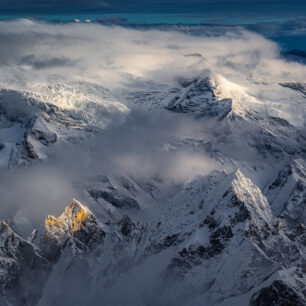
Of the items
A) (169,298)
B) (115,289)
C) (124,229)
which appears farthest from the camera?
(124,229)

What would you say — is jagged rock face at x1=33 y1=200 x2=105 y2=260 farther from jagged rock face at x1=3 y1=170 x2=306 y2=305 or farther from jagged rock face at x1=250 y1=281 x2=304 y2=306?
jagged rock face at x1=250 y1=281 x2=304 y2=306


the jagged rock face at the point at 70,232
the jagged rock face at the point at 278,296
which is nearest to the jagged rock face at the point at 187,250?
the jagged rock face at the point at 70,232

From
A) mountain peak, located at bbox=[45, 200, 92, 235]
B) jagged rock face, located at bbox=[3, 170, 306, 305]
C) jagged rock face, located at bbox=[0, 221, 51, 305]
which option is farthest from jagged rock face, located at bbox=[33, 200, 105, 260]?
jagged rock face, located at bbox=[0, 221, 51, 305]

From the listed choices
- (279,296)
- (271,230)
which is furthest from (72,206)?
(279,296)

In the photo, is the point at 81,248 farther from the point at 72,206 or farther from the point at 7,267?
the point at 7,267

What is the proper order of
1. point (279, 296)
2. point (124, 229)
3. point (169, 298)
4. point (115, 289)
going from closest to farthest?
1. point (279, 296)
2. point (169, 298)
3. point (115, 289)
4. point (124, 229)

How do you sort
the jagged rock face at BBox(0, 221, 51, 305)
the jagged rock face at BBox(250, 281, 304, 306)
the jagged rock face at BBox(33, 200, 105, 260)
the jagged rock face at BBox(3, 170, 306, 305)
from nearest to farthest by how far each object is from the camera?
the jagged rock face at BBox(250, 281, 304, 306)
the jagged rock face at BBox(3, 170, 306, 305)
the jagged rock face at BBox(0, 221, 51, 305)
the jagged rock face at BBox(33, 200, 105, 260)

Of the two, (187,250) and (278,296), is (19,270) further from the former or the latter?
(278,296)

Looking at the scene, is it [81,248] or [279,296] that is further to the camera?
[81,248]
